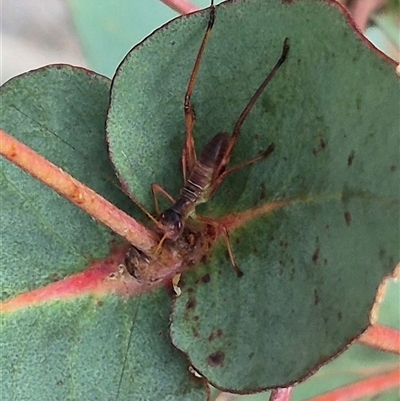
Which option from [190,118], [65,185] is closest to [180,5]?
[190,118]

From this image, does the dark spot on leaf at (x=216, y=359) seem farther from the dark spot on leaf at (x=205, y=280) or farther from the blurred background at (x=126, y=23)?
Answer: the blurred background at (x=126, y=23)

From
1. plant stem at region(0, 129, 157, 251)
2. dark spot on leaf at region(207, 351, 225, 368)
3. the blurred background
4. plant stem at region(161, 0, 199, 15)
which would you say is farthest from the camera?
the blurred background

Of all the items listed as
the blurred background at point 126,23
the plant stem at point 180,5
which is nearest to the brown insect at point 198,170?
the plant stem at point 180,5

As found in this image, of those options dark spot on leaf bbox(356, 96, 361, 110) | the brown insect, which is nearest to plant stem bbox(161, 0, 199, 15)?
the brown insect

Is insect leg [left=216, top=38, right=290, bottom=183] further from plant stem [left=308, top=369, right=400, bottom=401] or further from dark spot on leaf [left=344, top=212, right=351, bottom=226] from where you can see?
plant stem [left=308, top=369, right=400, bottom=401]

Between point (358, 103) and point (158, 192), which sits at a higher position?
point (358, 103)

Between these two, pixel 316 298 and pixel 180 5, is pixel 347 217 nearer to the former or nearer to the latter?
pixel 316 298

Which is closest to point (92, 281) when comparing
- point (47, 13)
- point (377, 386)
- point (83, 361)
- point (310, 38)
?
point (83, 361)
